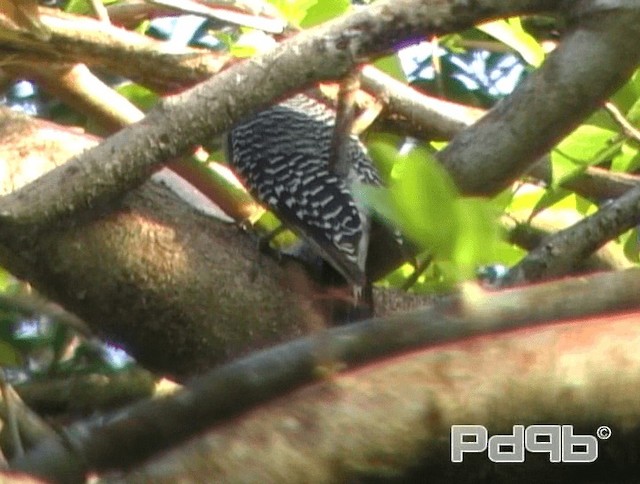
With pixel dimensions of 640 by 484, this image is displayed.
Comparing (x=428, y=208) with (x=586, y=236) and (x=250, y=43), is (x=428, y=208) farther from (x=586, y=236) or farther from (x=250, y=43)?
(x=250, y=43)

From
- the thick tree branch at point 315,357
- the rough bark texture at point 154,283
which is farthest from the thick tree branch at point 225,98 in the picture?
the thick tree branch at point 315,357

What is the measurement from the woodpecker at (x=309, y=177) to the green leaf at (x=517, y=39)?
30 centimetres

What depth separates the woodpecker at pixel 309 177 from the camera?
221cm

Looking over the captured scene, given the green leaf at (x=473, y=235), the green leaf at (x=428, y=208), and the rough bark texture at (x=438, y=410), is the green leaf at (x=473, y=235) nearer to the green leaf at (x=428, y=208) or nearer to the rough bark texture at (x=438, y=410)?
the green leaf at (x=428, y=208)

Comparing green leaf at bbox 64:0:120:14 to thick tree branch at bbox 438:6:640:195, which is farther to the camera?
green leaf at bbox 64:0:120:14

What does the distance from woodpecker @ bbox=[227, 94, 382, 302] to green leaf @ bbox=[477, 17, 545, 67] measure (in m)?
0.30

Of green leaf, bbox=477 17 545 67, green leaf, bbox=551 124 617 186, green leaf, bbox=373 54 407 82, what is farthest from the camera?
green leaf, bbox=373 54 407 82

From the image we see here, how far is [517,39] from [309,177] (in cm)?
77

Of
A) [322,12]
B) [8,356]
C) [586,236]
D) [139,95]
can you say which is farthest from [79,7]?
[586,236]

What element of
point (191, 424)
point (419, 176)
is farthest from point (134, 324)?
point (191, 424)

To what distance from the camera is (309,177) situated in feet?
8.82

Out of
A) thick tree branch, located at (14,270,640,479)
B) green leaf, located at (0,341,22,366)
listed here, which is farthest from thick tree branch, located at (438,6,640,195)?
thick tree branch, located at (14,270,640,479)

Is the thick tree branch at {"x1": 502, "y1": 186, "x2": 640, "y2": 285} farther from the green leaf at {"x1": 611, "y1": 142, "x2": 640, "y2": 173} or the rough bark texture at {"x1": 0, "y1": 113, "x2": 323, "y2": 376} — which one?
the rough bark texture at {"x1": 0, "y1": 113, "x2": 323, "y2": 376}

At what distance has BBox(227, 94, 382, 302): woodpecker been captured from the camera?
7.23ft
